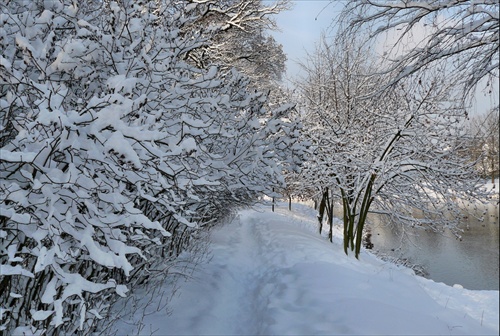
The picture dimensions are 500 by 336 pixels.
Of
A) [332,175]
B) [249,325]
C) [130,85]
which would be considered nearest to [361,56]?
[332,175]

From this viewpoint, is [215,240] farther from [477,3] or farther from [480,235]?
[480,235]

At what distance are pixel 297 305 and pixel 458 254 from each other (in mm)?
12243

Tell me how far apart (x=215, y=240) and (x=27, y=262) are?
8.01 meters

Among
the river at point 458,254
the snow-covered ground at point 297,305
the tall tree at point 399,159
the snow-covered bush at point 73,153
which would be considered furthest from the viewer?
the river at point 458,254

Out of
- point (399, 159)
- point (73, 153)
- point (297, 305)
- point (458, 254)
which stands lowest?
point (458, 254)

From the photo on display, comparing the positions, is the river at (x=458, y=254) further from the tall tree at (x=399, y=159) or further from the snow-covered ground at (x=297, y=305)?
the snow-covered ground at (x=297, y=305)

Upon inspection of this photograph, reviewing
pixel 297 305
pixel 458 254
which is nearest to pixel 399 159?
pixel 297 305

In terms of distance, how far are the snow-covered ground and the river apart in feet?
11.8

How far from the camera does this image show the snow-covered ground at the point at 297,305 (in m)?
4.35

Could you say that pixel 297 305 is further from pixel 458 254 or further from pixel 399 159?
pixel 458 254

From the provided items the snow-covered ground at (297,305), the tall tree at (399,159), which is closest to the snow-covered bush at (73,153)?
the snow-covered ground at (297,305)

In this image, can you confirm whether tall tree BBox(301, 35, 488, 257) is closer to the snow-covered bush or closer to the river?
the river

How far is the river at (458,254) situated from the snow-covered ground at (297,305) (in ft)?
11.8

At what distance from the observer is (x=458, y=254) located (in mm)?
14602
